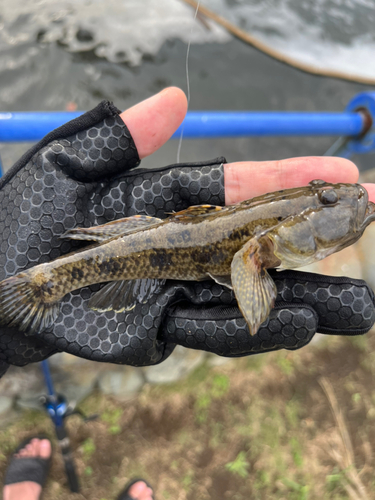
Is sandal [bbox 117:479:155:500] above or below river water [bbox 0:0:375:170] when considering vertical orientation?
below

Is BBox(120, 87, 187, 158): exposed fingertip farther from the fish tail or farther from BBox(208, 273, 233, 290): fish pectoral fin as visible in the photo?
the fish tail

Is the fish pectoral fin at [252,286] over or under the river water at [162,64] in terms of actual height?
under

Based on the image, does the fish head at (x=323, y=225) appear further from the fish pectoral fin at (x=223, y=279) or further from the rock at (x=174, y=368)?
the rock at (x=174, y=368)

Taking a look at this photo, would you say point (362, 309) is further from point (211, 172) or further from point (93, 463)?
point (93, 463)

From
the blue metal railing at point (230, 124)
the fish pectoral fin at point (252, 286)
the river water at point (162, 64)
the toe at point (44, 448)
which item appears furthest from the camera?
the river water at point (162, 64)

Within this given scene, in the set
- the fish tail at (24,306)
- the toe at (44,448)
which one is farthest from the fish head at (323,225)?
the toe at (44,448)

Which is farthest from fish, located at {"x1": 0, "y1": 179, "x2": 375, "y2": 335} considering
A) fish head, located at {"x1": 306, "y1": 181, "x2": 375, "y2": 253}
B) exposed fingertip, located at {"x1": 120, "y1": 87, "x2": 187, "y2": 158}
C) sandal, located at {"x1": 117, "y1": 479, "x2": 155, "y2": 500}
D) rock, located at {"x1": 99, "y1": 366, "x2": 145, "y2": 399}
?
sandal, located at {"x1": 117, "y1": 479, "x2": 155, "y2": 500}

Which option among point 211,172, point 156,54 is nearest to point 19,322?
point 211,172

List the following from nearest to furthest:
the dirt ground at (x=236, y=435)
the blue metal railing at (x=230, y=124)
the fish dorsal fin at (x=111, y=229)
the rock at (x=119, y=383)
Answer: the fish dorsal fin at (x=111, y=229)
the blue metal railing at (x=230, y=124)
the dirt ground at (x=236, y=435)
the rock at (x=119, y=383)
